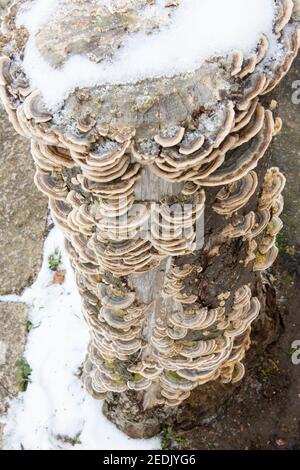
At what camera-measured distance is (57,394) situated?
222 inches

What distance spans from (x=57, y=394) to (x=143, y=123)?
395 cm

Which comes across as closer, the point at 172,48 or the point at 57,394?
the point at 172,48

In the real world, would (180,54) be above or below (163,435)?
above

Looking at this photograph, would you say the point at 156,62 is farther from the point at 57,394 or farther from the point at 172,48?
the point at 57,394

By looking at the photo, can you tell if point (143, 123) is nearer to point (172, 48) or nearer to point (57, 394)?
point (172, 48)

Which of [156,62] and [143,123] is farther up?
[156,62]

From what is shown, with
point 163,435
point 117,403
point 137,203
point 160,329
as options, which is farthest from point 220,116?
point 163,435

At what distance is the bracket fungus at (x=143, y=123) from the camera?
239 cm

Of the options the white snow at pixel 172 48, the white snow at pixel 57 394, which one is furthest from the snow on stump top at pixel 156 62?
the white snow at pixel 57 394

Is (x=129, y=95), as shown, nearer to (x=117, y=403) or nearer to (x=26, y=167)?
(x=117, y=403)

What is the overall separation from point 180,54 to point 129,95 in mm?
298

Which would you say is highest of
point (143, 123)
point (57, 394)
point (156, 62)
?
point (156, 62)

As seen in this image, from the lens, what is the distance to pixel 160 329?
12.1 ft

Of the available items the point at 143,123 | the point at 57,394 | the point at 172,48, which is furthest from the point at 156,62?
the point at 57,394
